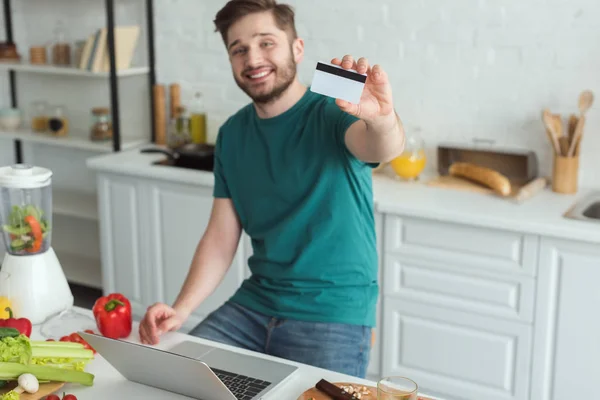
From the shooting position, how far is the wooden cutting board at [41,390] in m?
1.53

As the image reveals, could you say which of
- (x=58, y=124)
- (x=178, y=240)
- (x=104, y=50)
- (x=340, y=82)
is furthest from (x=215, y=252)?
(x=58, y=124)

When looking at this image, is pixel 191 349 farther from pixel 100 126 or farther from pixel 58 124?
pixel 58 124

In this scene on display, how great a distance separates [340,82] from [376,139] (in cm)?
37

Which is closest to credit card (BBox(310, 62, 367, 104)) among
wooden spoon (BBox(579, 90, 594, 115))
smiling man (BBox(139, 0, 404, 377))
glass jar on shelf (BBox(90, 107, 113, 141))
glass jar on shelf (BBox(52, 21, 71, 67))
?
smiling man (BBox(139, 0, 404, 377))

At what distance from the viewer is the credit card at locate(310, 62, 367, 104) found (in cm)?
148

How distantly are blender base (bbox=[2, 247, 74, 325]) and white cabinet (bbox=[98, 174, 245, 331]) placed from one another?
1419 mm

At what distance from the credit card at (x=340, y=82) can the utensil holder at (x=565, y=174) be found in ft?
5.65

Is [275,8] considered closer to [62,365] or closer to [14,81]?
[62,365]

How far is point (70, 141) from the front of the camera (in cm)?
404

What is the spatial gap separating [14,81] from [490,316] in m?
3.12

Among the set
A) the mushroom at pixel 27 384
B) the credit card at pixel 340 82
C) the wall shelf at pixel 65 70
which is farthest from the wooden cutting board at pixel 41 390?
the wall shelf at pixel 65 70

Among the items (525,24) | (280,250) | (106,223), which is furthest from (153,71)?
(280,250)

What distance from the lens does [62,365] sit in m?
1.63

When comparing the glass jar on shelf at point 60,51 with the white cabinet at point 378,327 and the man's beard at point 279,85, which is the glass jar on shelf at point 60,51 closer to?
the white cabinet at point 378,327
